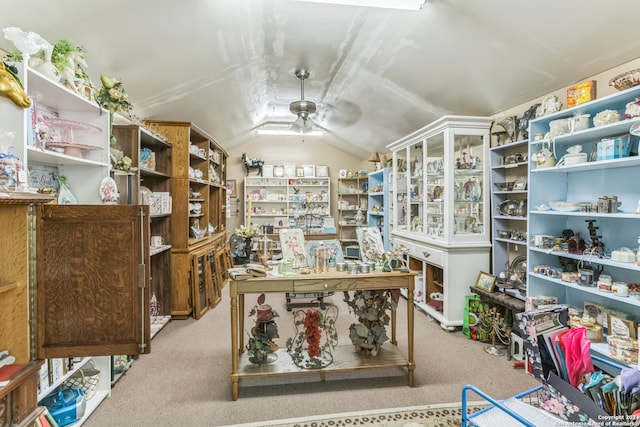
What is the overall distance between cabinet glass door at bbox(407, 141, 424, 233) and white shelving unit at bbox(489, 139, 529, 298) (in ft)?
2.90

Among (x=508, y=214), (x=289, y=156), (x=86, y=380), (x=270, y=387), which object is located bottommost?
(x=270, y=387)

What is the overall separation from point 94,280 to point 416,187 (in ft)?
11.8

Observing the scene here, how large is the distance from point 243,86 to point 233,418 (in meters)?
3.59

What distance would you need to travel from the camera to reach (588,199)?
2.42 metres

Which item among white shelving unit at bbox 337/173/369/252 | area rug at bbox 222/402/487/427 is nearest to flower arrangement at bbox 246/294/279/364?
area rug at bbox 222/402/487/427

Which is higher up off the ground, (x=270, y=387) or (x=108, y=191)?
(x=108, y=191)

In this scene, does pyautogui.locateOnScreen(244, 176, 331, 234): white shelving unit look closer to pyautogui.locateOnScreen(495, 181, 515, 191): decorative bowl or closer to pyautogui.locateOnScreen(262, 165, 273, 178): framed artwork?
pyautogui.locateOnScreen(262, 165, 273, 178): framed artwork

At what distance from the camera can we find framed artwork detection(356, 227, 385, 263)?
2588 mm

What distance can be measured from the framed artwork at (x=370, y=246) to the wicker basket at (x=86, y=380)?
207cm

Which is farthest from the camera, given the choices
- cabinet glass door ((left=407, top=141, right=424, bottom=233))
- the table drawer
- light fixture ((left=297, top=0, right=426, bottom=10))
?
cabinet glass door ((left=407, top=141, right=424, bottom=233))

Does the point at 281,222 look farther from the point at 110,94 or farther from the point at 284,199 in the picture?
the point at 110,94

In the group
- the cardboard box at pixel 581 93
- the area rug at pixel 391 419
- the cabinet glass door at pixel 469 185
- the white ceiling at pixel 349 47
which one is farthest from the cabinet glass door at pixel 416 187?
the area rug at pixel 391 419

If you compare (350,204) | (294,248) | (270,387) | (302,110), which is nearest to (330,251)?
(294,248)

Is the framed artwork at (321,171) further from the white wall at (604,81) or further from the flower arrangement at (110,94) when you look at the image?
the flower arrangement at (110,94)
